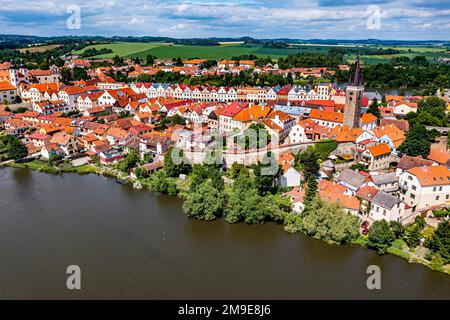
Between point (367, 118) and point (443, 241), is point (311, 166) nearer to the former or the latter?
point (443, 241)

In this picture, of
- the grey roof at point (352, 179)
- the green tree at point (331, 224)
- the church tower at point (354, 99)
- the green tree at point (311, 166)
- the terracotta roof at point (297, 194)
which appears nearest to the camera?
the green tree at point (331, 224)

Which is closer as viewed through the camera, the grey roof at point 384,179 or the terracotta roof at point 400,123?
the grey roof at point 384,179

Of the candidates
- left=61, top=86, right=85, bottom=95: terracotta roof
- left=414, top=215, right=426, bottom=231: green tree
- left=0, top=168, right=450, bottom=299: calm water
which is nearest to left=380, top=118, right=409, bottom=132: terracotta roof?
left=414, top=215, right=426, bottom=231: green tree

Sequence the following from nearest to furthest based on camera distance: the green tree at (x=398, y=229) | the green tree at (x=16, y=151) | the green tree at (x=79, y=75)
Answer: the green tree at (x=398, y=229) → the green tree at (x=16, y=151) → the green tree at (x=79, y=75)

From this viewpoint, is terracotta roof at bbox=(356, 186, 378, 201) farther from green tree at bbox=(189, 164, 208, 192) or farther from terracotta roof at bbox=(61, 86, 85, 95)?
terracotta roof at bbox=(61, 86, 85, 95)

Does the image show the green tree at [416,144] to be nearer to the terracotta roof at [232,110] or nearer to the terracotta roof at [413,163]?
the terracotta roof at [413,163]

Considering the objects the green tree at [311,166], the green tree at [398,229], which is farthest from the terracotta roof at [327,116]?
the green tree at [398,229]
